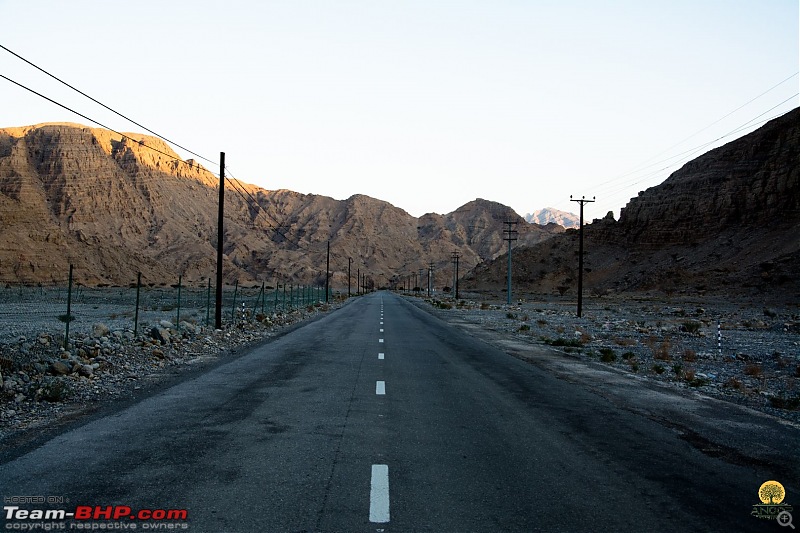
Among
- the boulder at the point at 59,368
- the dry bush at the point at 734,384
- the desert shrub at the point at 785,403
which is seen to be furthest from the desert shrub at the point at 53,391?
the dry bush at the point at 734,384

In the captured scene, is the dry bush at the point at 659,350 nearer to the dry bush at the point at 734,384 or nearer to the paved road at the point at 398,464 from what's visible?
the dry bush at the point at 734,384

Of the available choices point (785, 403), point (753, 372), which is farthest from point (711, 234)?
point (785, 403)

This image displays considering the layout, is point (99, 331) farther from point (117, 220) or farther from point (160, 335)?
point (117, 220)

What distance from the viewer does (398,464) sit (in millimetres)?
6730

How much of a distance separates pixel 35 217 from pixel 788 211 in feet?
379

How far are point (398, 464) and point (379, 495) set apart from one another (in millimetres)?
1070

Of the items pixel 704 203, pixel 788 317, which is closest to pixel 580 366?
pixel 788 317

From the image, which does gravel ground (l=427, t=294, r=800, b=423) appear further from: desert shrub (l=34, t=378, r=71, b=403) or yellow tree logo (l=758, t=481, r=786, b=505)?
desert shrub (l=34, t=378, r=71, b=403)

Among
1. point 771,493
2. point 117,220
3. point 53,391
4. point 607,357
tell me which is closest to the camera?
point 771,493

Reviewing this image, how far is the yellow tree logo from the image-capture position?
5.87 meters

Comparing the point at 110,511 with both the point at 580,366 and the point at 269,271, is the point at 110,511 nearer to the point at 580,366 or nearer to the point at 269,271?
the point at 580,366

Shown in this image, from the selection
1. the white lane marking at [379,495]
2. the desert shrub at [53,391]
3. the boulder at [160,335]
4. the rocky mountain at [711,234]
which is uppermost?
the rocky mountain at [711,234]

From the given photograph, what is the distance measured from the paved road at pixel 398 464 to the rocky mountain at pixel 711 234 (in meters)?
66.6

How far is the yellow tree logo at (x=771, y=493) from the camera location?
5.87m
